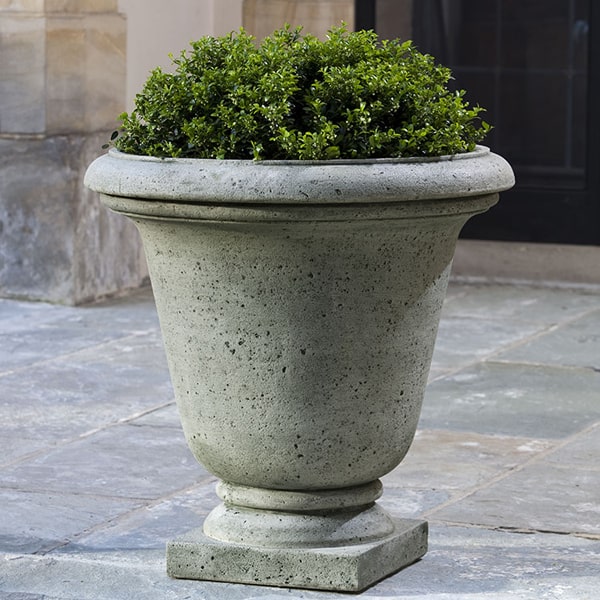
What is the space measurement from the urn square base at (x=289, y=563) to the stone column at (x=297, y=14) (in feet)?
21.3

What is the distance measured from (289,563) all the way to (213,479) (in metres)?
1.18

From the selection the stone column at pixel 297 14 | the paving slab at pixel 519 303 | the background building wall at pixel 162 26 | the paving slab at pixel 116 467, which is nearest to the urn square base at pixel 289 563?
the paving slab at pixel 116 467

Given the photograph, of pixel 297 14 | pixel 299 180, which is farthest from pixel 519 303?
pixel 299 180

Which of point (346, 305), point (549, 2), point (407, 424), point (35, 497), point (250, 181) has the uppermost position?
point (549, 2)

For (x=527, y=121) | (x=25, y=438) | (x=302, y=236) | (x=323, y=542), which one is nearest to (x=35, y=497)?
(x=25, y=438)

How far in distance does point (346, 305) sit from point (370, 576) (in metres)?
0.73

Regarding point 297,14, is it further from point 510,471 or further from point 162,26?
point 510,471

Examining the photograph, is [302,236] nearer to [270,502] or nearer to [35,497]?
[270,502]

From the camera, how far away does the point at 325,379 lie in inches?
160

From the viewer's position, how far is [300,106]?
406cm

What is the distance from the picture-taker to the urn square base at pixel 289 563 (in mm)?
4129

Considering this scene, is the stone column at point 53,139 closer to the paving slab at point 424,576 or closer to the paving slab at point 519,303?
the paving slab at point 519,303

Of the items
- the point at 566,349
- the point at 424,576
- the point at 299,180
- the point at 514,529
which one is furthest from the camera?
the point at 566,349

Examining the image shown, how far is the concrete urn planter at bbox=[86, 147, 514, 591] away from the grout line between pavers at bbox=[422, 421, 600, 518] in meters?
0.68
